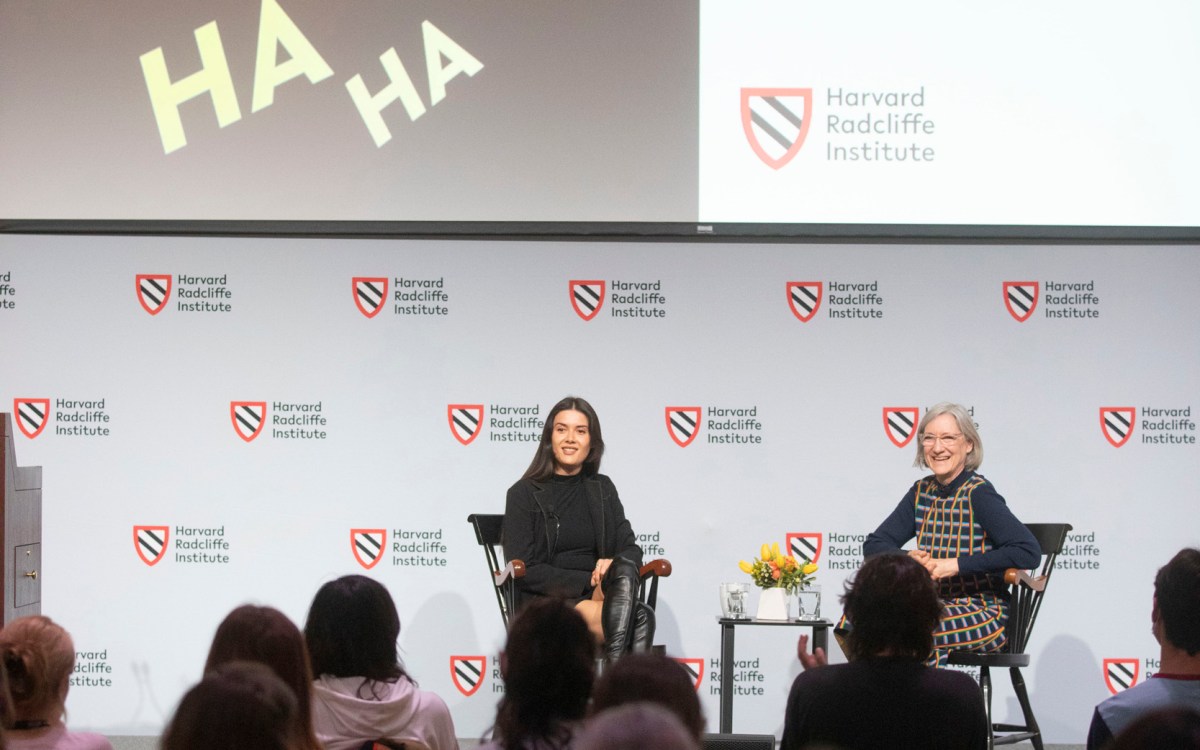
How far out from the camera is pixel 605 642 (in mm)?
3914

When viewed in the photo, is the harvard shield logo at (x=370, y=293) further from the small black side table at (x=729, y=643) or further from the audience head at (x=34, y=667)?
the audience head at (x=34, y=667)

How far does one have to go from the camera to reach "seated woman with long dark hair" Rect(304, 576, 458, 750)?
7.71 feet

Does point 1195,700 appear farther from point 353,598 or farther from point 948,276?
point 948,276

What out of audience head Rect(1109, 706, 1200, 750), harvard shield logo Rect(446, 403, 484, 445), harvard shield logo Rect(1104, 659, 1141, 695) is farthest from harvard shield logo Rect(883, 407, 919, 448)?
audience head Rect(1109, 706, 1200, 750)

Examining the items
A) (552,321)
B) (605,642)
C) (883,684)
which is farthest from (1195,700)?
(552,321)

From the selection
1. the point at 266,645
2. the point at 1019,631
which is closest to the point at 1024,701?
the point at 1019,631

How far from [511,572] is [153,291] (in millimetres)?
2065

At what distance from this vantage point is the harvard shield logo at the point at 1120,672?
4855 mm

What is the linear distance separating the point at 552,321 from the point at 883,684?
3.00 m

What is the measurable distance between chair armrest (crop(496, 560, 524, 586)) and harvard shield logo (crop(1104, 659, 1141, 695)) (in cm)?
247

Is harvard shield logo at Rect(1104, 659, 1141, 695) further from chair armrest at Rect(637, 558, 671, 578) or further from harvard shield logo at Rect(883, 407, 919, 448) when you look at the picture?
chair armrest at Rect(637, 558, 671, 578)

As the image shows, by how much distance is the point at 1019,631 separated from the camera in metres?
3.99

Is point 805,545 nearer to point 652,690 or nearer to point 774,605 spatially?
point 774,605

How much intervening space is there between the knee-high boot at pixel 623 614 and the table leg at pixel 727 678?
0.82 ft
